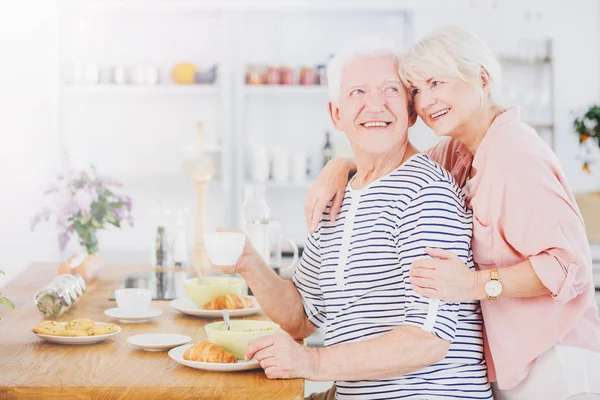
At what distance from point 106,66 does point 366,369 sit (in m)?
3.85

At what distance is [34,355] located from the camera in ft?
5.43

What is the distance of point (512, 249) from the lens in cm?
164

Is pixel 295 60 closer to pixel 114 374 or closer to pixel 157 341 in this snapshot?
pixel 157 341

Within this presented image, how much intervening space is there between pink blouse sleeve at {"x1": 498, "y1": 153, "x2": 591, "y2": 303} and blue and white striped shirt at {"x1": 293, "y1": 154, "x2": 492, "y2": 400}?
0.10 metres

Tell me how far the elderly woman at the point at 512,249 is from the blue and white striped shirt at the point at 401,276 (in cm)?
4

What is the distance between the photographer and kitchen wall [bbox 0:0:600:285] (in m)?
4.87

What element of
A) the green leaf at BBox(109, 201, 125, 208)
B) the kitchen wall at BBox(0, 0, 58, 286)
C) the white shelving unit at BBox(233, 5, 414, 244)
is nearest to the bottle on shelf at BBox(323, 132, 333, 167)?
the white shelving unit at BBox(233, 5, 414, 244)

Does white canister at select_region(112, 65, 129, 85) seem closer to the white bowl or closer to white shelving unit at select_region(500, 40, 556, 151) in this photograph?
white shelving unit at select_region(500, 40, 556, 151)

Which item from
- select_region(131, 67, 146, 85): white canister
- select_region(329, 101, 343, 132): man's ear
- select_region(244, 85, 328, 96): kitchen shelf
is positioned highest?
select_region(131, 67, 146, 85): white canister

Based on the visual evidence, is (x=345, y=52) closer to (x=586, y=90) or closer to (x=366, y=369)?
(x=366, y=369)

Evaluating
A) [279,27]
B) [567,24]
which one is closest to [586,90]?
[567,24]

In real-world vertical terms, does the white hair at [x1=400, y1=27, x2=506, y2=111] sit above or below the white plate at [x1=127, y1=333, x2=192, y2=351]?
above

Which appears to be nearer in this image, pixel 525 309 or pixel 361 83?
pixel 525 309

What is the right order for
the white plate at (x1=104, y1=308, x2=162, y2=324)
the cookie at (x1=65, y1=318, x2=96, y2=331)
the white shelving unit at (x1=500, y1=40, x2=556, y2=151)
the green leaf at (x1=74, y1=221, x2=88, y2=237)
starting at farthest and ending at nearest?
the white shelving unit at (x1=500, y1=40, x2=556, y2=151) < the green leaf at (x1=74, y1=221, x2=88, y2=237) < the white plate at (x1=104, y1=308, x2=162, y2=324) < the cookie at (x1=65, y1=318, x2=96, y2=331)
